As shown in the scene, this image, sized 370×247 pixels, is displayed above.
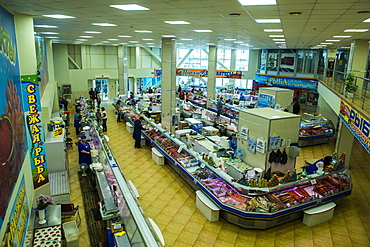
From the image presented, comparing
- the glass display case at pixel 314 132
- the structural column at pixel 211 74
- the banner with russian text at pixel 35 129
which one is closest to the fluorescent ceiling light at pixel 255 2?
the banner with russian text at pixel 35 129

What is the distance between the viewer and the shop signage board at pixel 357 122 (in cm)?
690

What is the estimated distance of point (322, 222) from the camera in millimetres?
7652

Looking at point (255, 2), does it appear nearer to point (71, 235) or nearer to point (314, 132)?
point (71, 235)

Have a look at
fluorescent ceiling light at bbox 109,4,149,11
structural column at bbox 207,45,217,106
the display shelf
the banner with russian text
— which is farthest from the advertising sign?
the banner with russian text

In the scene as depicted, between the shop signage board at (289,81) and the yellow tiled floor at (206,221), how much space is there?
45.5 ft

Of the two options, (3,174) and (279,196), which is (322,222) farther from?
(3,174)

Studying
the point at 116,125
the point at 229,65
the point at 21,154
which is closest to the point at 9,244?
the point at 21,154

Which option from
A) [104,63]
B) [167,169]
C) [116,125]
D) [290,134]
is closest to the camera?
[290,134]

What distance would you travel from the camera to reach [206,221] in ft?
24.7

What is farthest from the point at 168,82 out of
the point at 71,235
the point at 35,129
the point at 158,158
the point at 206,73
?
the point at 206,73

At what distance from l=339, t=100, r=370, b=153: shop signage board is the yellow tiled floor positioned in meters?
2.40

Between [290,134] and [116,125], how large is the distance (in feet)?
39.4

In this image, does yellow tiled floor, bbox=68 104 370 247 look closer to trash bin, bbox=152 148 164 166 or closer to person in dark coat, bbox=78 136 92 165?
trash bin, bbox=152 148 164 166

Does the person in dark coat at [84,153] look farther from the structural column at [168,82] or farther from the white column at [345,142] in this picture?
the white column at [345,142]
